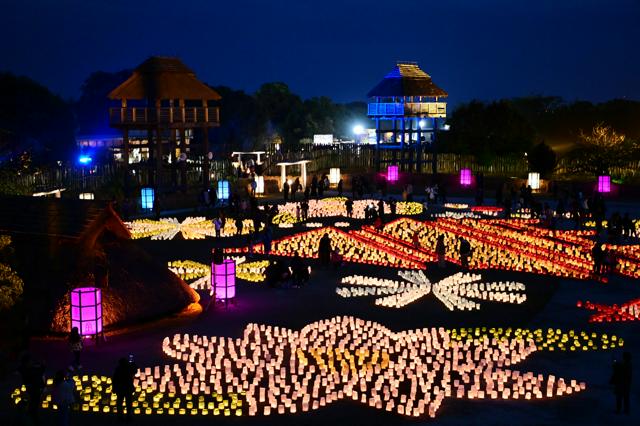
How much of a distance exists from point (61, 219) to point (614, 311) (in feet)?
44.7

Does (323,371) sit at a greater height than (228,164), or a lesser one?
lesser

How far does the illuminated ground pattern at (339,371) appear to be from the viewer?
16.3 meters

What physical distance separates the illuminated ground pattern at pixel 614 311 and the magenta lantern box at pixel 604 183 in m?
23.3

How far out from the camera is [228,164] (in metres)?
51.8

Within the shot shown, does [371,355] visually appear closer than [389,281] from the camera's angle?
Yes

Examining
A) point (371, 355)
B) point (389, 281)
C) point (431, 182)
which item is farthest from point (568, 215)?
point (371, 355)

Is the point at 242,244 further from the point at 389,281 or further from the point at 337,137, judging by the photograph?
the point at 337,137

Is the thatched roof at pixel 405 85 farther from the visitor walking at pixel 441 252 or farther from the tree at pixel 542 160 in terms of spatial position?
the visitor walking at pixel 441 252

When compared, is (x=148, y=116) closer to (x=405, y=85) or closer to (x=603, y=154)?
(x=405, y=85)

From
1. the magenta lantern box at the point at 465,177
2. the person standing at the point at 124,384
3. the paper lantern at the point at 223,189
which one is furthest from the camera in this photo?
the magenta lantern box at the point at 465,177

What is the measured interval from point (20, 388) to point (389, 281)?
11830 millimetres

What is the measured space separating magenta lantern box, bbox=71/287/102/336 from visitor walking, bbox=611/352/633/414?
10499mm

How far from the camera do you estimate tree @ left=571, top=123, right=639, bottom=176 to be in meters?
55.2

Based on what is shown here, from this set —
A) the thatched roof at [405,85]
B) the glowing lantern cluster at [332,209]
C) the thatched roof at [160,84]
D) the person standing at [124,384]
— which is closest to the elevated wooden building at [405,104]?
the thatched roof at [405,85]
